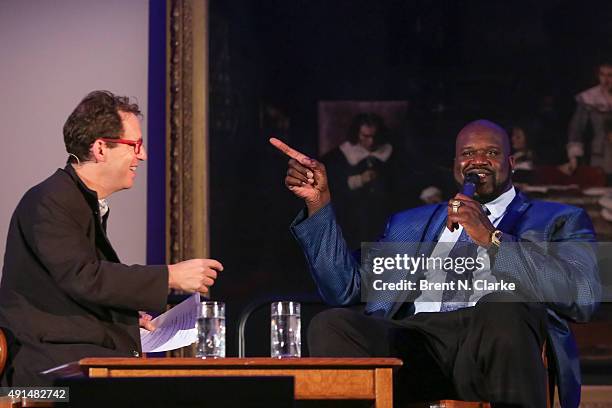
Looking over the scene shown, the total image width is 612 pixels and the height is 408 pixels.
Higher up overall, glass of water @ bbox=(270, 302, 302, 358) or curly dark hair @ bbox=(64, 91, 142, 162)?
curly dark hair @ bbox=(64, 91, 142, 162)

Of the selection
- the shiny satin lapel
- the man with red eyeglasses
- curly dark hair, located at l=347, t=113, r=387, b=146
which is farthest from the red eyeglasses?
curly dark hair, located at l=347, t=113, r=387, b=146

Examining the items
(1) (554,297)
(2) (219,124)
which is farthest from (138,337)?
(2) (219,124)

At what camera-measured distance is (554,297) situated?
10.4 ft

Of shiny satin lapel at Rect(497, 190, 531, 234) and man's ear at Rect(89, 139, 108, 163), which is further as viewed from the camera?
shiny satin lapel at Rect(497, 190, 531, 234)

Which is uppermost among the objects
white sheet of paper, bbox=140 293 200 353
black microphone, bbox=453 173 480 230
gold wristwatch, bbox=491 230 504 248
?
black microphone, bbox=453 173 480 230

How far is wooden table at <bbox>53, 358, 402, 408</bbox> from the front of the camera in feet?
7.82

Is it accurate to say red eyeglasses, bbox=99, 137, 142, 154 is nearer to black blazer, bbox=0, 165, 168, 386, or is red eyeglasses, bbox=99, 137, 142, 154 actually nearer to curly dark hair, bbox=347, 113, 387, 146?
black blazer, bbox=0, 165, 168, 386

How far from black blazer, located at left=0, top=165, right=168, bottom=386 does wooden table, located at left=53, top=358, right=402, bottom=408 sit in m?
0.32

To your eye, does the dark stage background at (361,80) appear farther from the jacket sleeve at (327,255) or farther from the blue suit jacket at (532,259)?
the jacket sleeve at (327,255)

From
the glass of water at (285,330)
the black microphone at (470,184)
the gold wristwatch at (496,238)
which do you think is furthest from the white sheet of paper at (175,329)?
the black microphone at (470,184)

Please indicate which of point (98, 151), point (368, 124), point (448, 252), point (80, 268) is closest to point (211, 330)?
point (80, 268)

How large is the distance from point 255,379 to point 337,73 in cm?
244

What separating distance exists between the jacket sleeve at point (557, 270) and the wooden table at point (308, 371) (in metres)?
0.93

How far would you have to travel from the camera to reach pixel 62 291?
2.78 metres
